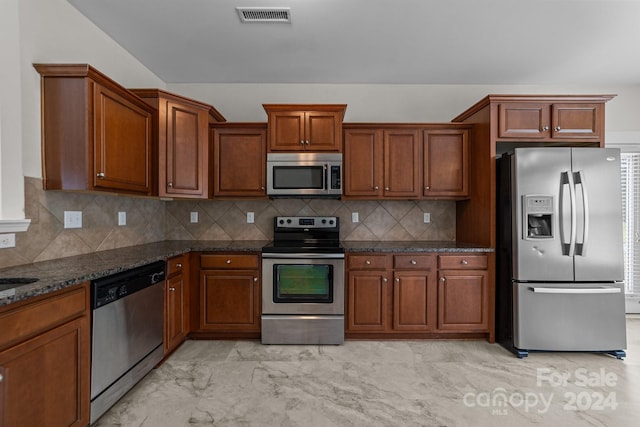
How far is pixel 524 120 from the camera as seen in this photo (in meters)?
2.90

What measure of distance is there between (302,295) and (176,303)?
1082 mm

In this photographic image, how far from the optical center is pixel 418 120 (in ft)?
12.0

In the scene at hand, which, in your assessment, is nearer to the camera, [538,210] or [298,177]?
[538,210]

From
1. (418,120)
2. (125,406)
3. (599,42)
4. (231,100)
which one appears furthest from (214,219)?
(599,42)

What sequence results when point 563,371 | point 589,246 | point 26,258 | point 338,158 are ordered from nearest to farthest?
point 26,258 → point 563,371 → point 589,246 → point 338,158

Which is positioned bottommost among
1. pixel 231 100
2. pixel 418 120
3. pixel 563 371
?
pixel 563 371

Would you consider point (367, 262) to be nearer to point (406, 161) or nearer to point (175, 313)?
point (406, 161)

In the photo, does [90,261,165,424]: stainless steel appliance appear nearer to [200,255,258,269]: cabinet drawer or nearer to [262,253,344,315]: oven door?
[200,255,258,269]: cabinet drawer

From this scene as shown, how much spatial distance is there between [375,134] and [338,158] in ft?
1.59

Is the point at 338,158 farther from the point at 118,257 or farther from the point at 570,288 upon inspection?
the point at 570,288

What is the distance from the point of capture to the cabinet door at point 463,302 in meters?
2.97

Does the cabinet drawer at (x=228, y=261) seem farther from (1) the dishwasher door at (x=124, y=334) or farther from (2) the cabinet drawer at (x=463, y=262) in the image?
(2) the cabinet drawer at (x=463, y=262)

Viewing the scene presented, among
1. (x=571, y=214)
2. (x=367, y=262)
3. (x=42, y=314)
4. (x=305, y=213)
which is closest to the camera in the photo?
(x=42, y=314)

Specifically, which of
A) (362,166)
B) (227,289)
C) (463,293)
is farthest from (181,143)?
(463,293)
